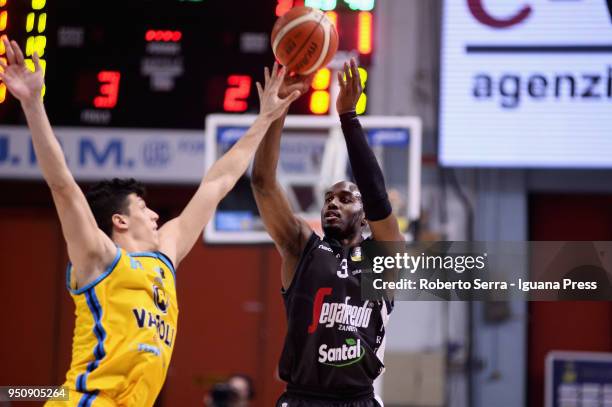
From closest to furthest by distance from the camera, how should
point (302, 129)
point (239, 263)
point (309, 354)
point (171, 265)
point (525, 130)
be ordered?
point (171, 265), point (309, 354), point (302, 129), point (525, 130), point (239, 263)

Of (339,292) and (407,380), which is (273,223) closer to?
(339,292)

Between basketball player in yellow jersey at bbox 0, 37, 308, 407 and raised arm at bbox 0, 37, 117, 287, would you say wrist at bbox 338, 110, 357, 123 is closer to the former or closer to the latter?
basketball player in yellow jersey at bbox 0, 37, 308, 407

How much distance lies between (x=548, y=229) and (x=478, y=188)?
954 mm

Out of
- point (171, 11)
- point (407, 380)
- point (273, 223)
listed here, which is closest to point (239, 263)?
point (407, 380)

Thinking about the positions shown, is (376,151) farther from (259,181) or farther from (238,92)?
(259,181)

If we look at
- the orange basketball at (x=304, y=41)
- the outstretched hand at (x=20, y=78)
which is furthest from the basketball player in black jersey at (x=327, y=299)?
the outstretched hand at (x=20, y=78)

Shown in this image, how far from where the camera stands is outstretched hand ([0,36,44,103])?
12.2 feet

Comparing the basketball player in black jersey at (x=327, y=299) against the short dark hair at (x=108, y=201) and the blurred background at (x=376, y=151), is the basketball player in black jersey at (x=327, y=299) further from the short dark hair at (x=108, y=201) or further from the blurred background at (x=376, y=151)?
the blurred background at (x=376, y=151)

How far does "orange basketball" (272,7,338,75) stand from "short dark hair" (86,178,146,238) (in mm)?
1233

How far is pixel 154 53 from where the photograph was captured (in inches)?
353

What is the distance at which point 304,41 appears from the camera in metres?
5.27

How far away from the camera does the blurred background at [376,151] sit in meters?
8.90

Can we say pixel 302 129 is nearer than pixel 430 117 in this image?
Yes

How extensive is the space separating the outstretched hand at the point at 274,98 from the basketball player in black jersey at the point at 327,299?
19 cm
